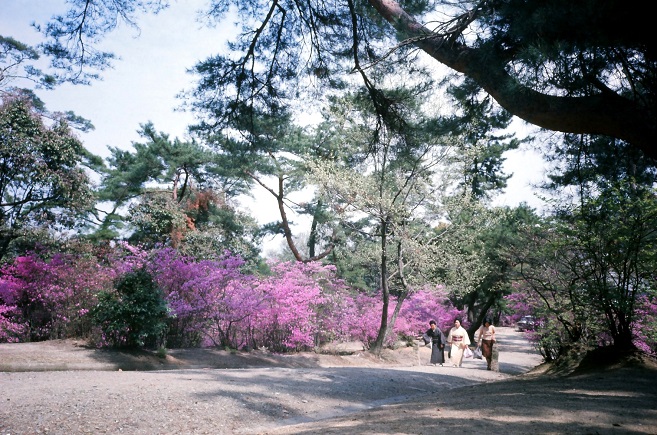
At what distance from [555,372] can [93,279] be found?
34.6ft

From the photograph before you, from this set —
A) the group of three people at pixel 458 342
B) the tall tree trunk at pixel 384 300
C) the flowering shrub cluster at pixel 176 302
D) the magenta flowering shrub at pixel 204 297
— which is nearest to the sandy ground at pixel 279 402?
the flowering shrub cluster at pixel 176 302

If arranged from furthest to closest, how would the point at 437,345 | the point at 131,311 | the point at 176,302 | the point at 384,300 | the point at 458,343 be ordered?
1. the point at 384,300
2. the point at 437,345
3. the point at 458,343
4. the point at 176,302
5. the point at 131,311

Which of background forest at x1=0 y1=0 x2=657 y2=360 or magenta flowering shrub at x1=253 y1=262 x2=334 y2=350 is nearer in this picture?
background forest at x1=0 y1=0 x2=657 y2=360

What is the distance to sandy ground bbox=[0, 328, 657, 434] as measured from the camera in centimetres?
344

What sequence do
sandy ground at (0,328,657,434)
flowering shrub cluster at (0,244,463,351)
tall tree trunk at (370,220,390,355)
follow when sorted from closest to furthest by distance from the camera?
sandy ground at (0,328,657,434) < flowering shrub cluster at (0,244,463,351) < tall tree trunk at (370,220,390,355)

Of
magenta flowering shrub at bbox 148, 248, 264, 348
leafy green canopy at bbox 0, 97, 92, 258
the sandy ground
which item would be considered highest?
leafy green canopy at bbox 0, 97, 92, 258

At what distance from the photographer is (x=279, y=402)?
536 cm

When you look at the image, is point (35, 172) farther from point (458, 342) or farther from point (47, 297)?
point (458, 342)

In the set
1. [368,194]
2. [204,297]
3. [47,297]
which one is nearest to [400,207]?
[368,194]

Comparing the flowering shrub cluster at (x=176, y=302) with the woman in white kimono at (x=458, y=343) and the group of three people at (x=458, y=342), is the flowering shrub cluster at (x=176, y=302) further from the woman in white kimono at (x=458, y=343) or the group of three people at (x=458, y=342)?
the woman in white kimono at (x=458, y=343)

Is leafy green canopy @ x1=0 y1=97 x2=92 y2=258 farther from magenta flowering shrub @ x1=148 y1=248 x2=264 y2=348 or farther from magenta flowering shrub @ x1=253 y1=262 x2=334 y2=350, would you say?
magenta flowering shrub @ x1=253 y1=262 x2=334 y2=350

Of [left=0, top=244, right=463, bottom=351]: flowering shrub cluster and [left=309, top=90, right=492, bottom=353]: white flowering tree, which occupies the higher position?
[left=309, top=90, right=492, bottom=353]: white flowering tree

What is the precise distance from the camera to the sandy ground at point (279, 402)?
3441 millimetres

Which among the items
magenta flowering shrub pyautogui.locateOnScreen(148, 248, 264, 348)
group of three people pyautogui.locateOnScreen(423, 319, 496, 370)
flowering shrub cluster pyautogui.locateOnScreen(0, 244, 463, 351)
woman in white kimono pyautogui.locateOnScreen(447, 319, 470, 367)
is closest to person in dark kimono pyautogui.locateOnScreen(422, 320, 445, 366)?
group of three people pyautogui.locateOnScreen(423, 319, 496, 370)
